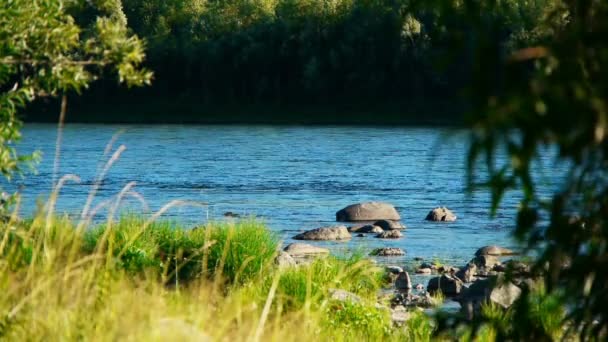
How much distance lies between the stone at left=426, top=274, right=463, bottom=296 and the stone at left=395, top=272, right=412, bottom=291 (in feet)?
0.85

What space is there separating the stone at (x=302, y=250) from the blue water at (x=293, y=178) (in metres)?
0.37

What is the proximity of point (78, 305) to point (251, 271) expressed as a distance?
698 cm

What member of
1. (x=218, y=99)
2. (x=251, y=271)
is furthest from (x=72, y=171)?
(x=218, y=99)

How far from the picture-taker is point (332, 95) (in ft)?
193

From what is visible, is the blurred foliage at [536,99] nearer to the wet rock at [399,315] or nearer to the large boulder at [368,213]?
the wet rock at [399,315]

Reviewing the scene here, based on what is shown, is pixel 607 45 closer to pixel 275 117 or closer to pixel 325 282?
pixel 325 282

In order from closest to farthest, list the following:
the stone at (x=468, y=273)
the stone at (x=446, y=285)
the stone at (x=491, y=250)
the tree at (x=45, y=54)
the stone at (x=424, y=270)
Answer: the tree at (x=45, y=54), the stone at (x=446, y=285), the stone at (x=468, y=273), the stone at (x=424, y=270), the stone at (x=491, y=250)

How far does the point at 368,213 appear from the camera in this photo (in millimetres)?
21859

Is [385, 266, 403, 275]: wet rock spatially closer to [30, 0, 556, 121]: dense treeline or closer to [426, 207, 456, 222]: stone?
[426, 207, 456, 222]: stone

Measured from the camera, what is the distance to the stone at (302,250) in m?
16.9

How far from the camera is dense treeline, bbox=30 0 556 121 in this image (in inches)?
2174

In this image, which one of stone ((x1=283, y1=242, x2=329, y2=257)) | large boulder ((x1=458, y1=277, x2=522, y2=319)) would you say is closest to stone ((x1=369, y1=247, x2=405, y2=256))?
stone ((x1=283, y1=242, x2=329, y2=257))

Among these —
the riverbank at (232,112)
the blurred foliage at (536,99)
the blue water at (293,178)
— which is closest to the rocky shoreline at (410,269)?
the blue water at (293,178)

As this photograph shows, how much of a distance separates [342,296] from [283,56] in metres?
51.2
